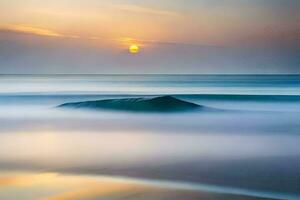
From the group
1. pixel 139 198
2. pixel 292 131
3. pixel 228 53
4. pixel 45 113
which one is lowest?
pixel 139 198

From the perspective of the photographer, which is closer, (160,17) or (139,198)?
(139,198)

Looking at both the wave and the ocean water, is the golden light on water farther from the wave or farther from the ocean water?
the wave

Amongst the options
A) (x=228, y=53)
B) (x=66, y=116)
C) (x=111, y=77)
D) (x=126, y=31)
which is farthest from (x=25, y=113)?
(x=228, y=53)

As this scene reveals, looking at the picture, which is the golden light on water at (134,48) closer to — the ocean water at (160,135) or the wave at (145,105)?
the ocean water at (160,135)

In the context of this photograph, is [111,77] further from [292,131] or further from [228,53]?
[292,131]

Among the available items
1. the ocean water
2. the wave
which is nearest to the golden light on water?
the ocean water

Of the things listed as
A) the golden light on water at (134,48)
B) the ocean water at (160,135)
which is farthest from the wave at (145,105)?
the golden light on water at (134,48)
